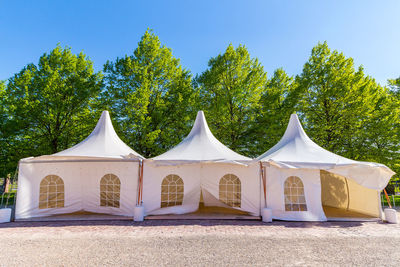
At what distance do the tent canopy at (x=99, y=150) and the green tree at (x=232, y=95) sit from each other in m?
6.07

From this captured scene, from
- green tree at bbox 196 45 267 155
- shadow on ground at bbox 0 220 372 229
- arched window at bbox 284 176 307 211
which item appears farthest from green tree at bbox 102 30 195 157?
arched window at bbox 284 176 307 211

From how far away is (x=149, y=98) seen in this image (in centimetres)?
1384

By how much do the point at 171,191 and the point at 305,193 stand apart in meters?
4.73

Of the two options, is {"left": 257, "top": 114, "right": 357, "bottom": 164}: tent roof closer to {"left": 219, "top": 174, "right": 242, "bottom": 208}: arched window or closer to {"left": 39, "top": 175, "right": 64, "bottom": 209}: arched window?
{"left": 219, "top": 174, "right": 242, "bottom": 208}: arched window

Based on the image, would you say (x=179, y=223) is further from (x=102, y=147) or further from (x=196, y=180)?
(x=102, y=147)

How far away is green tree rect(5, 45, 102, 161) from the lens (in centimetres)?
1214

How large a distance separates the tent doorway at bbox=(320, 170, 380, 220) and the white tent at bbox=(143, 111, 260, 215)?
10.0ft

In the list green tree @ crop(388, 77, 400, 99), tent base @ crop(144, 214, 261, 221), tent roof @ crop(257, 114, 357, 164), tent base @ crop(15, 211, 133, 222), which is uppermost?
green tree @ crop(388, 77, 400, 99)

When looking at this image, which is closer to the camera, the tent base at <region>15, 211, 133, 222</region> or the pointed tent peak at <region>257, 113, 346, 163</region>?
the tent base at <region>15, 211, 133, 222</region>

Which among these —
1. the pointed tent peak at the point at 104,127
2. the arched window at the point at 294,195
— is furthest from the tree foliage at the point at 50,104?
the arched window at the point at 294,195

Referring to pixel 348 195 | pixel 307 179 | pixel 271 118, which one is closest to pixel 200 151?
pixel 307 179

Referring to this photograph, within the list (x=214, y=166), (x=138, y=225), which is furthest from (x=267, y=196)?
(x=138, y=225)

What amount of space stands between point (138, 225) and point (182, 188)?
2.16m

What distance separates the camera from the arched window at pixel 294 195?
7.46 meters
